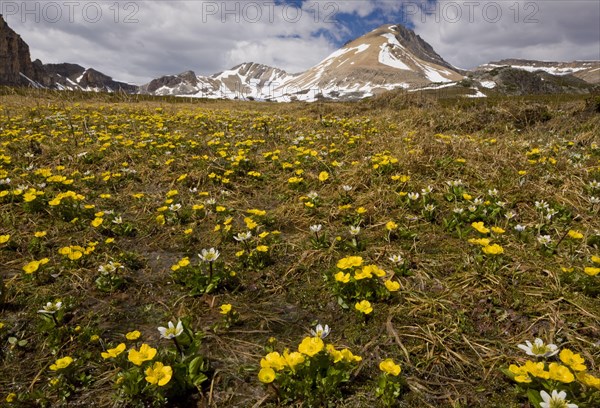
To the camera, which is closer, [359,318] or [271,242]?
[359,318]

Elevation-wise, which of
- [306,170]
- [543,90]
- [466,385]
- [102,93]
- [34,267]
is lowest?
[466,385]

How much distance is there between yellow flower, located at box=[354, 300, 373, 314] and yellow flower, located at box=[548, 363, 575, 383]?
4.22 feet

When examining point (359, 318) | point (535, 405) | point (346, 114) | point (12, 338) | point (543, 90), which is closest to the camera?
point (535, 405)

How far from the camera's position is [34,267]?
11.2 feet

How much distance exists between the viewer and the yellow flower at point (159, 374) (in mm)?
2262

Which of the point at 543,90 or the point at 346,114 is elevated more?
the point at 543,90

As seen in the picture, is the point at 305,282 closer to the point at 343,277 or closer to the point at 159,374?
the point at 343,277

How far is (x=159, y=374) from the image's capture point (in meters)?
2.32

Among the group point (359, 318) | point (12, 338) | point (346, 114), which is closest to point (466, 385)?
point (359, 318)

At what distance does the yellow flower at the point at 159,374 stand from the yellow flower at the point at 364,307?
158 centimetres

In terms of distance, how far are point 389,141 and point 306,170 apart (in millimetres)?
2736

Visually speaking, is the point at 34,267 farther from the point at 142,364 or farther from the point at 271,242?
the point at 271,242

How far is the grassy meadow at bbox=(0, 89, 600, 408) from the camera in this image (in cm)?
241

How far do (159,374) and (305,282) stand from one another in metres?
1.75
